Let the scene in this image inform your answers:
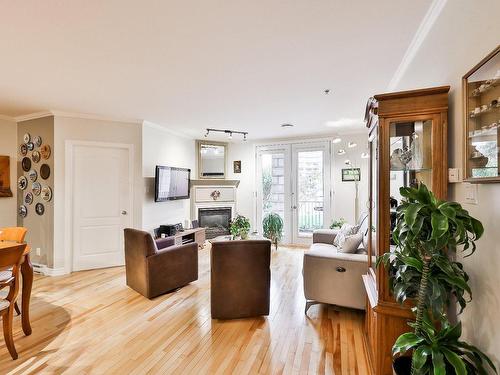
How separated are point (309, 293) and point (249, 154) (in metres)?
4.20

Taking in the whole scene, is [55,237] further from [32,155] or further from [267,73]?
[267,73]

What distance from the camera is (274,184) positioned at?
6258 millimetres

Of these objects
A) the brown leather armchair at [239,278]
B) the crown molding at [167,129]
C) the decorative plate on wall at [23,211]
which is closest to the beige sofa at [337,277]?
the brown leather armchair at [239,278]

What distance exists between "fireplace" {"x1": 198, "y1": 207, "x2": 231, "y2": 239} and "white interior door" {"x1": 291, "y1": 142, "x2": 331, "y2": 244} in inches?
65.1

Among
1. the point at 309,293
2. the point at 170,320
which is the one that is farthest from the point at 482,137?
the point at 170,320

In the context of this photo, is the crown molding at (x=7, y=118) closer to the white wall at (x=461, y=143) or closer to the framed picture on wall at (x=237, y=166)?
the framed picture on wall at (x=237, y=166)

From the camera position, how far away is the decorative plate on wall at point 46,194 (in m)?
4.11

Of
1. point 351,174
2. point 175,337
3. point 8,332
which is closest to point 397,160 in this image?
point 175,337

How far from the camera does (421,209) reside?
1226mm

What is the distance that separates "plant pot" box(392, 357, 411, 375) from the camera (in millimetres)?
1405

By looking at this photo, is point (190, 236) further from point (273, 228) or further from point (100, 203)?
point (100, 203)

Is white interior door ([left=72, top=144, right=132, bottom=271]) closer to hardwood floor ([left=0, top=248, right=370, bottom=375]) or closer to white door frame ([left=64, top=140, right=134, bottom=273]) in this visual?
white door frame ([left=64, top=140, right=134, bottom=273])

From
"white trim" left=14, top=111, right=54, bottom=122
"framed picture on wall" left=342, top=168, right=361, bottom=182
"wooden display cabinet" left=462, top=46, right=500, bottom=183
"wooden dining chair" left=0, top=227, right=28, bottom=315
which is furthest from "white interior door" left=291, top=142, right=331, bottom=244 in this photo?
"wooden dining chair" left=0, top=227, right=28, bottom=315

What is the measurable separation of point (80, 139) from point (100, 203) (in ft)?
3.50
